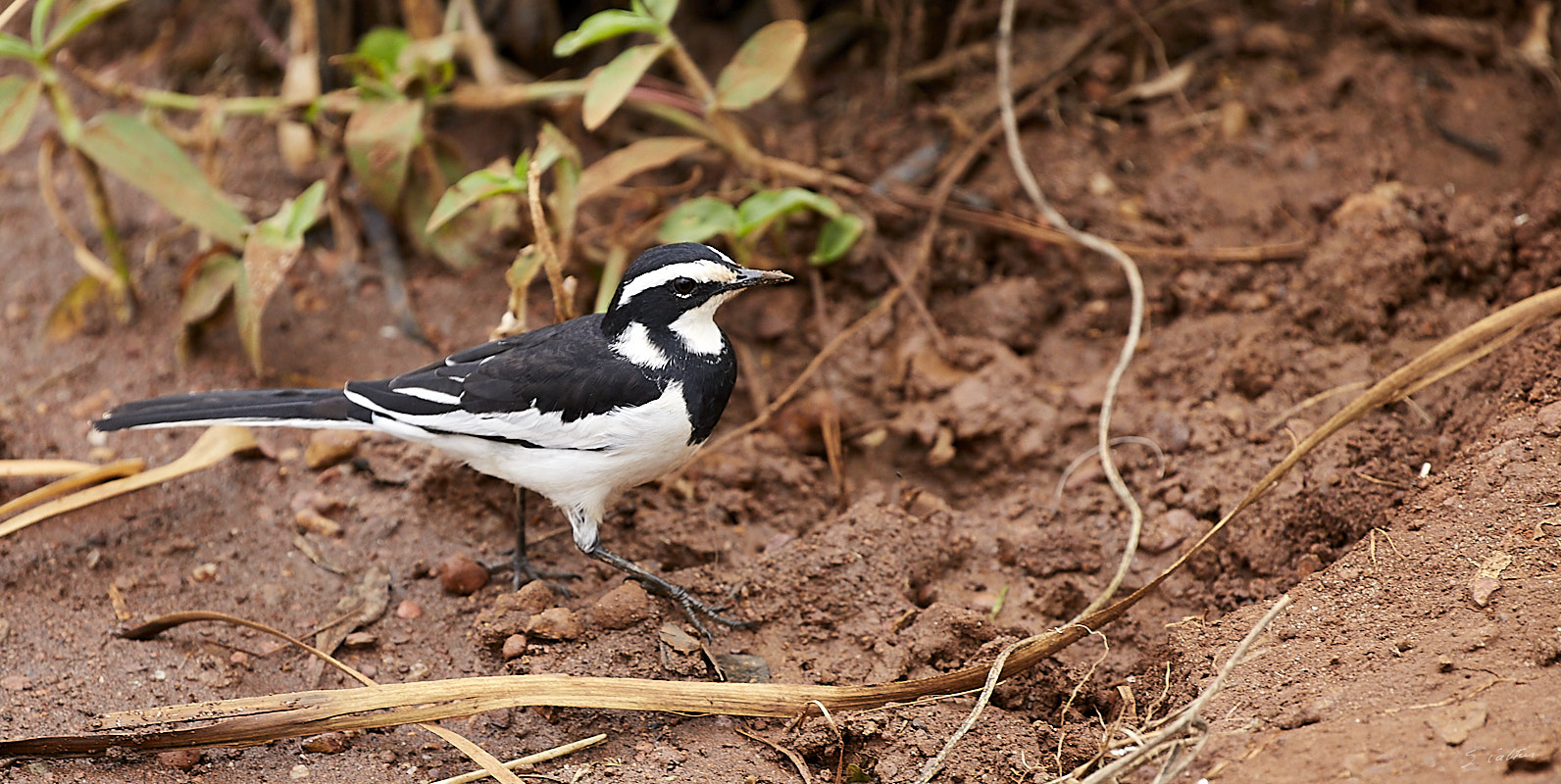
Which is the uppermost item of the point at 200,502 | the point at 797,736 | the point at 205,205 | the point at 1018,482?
the point at 205,205

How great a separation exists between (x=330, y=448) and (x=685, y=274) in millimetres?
1640

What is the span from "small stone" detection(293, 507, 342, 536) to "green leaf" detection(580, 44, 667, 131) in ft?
5.69

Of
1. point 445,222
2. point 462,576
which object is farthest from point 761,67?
point 462,576

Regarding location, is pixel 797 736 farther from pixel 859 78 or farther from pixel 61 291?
pixel 61 291

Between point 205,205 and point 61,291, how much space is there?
1.16 metres

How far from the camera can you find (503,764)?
11.0ft

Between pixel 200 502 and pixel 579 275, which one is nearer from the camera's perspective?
pixel 200 502

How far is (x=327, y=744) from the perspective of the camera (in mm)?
3434

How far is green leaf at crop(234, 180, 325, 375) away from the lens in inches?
182

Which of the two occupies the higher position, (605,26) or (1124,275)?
(605,26)

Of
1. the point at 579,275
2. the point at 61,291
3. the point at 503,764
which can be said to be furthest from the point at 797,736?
the point at 61,291

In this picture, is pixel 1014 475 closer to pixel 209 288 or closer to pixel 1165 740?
pixel 1165 740

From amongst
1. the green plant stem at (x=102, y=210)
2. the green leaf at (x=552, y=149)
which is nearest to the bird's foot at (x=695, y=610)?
the green leaf at (x=552, y=149)

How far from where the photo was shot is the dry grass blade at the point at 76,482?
4117mm
